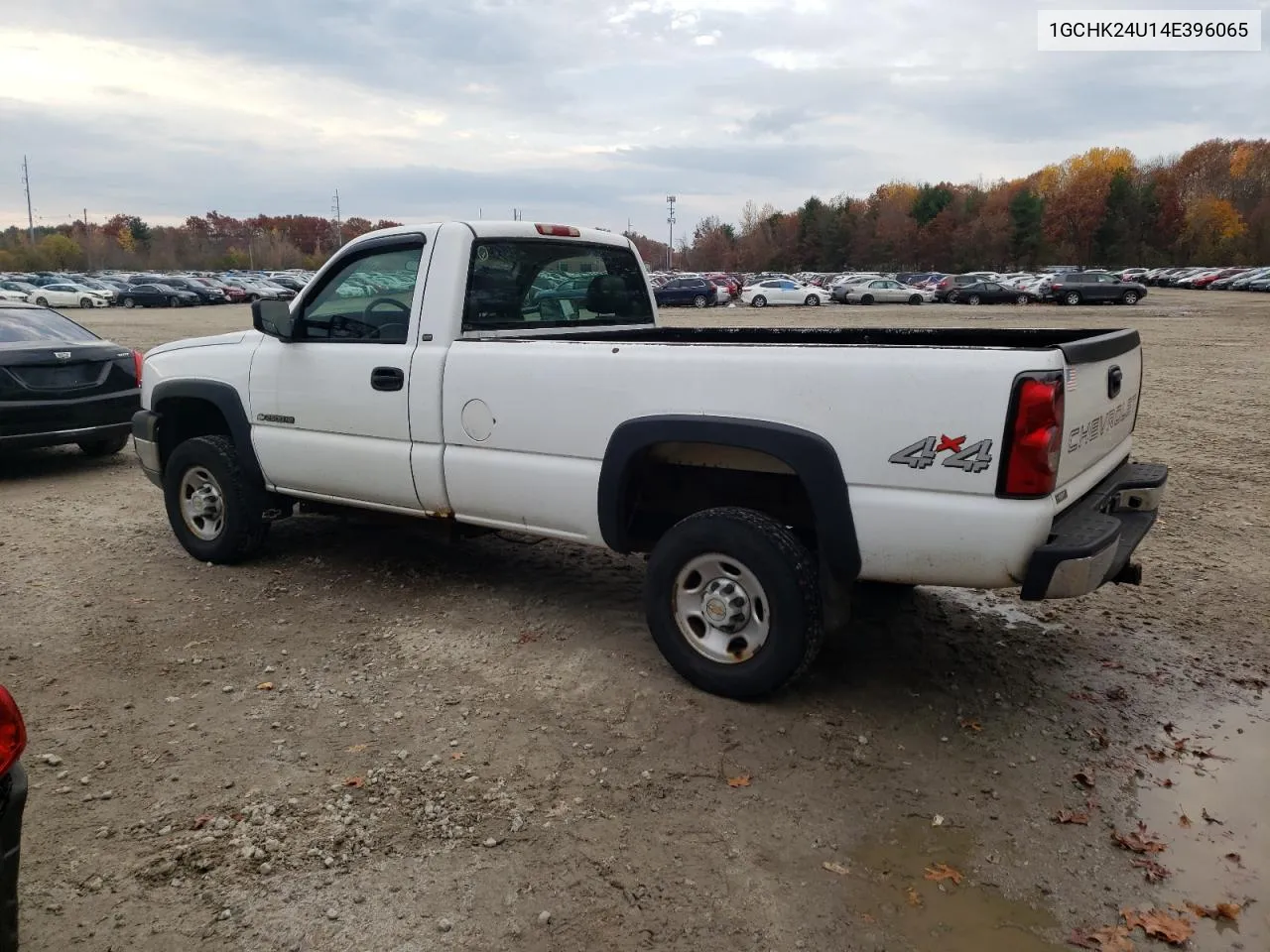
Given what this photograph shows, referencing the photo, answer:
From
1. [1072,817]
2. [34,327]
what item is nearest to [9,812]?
[1072,817]

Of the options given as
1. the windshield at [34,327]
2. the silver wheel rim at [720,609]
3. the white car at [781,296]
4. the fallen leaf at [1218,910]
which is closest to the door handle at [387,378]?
the silver wheel rim at [720,609]

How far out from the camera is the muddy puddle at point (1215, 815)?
9.44 ft

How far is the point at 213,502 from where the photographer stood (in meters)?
6.02

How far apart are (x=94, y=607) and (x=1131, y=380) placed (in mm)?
5483

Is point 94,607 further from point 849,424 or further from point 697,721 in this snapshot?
point 849,424

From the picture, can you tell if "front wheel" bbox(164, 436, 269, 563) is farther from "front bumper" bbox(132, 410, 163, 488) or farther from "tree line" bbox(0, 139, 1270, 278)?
"tree line" bbox(0, 139, 1270, 278)

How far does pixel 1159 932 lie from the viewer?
275 centimetres

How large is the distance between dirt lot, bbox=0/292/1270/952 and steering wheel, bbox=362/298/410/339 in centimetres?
150

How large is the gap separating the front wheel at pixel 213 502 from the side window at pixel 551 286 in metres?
1.91

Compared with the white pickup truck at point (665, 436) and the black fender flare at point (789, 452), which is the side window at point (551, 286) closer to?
the white pickup truck at point (665, 436)

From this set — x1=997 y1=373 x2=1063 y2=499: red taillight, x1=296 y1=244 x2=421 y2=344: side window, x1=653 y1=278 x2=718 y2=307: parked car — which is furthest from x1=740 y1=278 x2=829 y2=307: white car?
x1=997 y1=373 x2=1063 y2=499: red taillight

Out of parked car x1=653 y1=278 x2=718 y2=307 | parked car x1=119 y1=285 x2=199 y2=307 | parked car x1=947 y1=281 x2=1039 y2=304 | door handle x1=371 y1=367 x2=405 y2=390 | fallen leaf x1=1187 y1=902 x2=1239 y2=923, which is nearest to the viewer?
fallen leaf x1=1187 y1=902 x2=1239 y2=923

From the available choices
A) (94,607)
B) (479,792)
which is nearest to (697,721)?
(479,792)

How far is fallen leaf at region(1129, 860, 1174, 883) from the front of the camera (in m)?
3.02
